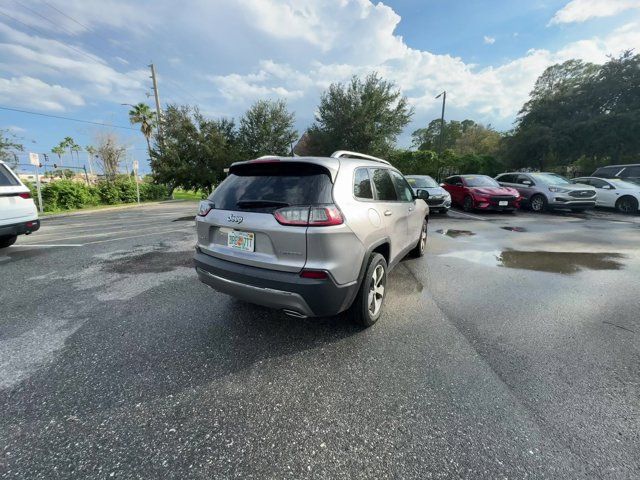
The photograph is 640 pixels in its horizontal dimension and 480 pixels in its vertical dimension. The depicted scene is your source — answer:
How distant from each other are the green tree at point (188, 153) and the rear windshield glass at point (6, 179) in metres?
19.4

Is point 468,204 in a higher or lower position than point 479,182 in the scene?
lower

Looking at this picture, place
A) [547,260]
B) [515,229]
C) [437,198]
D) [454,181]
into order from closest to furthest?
[547,260] → [515,229] → [437,198] → [454,181]

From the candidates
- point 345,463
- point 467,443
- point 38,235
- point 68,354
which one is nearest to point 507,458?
point 467,443

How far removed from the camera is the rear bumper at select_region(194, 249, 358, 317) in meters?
2.38

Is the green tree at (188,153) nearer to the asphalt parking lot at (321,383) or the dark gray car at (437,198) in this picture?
the dark gray car at (437,198)

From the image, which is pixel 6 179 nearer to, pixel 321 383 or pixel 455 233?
pixel 321 383

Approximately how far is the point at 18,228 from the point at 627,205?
18.5 metres

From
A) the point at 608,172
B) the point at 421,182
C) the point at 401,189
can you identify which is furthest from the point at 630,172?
the point at 401,189

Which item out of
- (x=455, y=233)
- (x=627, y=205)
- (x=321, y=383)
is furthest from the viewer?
(x=627, y=205)

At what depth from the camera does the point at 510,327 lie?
308cm

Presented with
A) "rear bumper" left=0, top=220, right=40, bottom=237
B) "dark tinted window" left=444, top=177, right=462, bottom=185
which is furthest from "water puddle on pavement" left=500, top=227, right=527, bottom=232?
"rear bumper" left=0, top=220, right=40, bottom=237

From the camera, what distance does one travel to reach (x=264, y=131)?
2716 cm

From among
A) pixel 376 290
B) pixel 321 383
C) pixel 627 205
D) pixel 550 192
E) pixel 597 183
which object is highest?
pixel 597 183

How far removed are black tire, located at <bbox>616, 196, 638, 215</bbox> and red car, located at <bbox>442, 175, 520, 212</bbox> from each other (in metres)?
3.56
